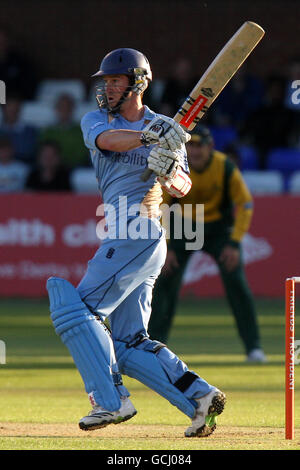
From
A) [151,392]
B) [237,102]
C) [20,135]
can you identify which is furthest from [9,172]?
[151,392]

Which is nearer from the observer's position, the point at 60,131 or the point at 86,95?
the point at 60,131

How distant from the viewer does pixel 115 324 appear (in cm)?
602

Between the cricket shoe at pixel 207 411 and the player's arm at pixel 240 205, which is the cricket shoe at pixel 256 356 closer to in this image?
the player's arm at pixel 240 205

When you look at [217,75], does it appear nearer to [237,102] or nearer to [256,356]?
[256,356]

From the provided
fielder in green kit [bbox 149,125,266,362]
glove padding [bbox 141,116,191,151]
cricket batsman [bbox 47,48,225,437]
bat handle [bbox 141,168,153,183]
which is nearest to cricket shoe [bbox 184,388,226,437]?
cricket batsman [bbox 47,48,225,437]

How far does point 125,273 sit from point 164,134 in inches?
31.2

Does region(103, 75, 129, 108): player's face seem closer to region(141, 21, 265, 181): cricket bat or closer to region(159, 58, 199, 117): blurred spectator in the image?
region(141, 21, 265, 181): cricket bat

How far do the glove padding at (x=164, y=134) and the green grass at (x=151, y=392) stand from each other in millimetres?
1563

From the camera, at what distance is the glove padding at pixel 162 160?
5602 mm

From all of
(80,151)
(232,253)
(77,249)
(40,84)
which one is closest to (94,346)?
(232,253)

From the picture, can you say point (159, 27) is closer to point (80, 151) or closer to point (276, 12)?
point (276, 12)

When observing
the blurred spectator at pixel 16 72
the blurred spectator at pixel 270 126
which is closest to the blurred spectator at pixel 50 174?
the blurred spectator at pixel 16 72

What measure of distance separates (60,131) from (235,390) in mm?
8611

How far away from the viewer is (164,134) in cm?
557
